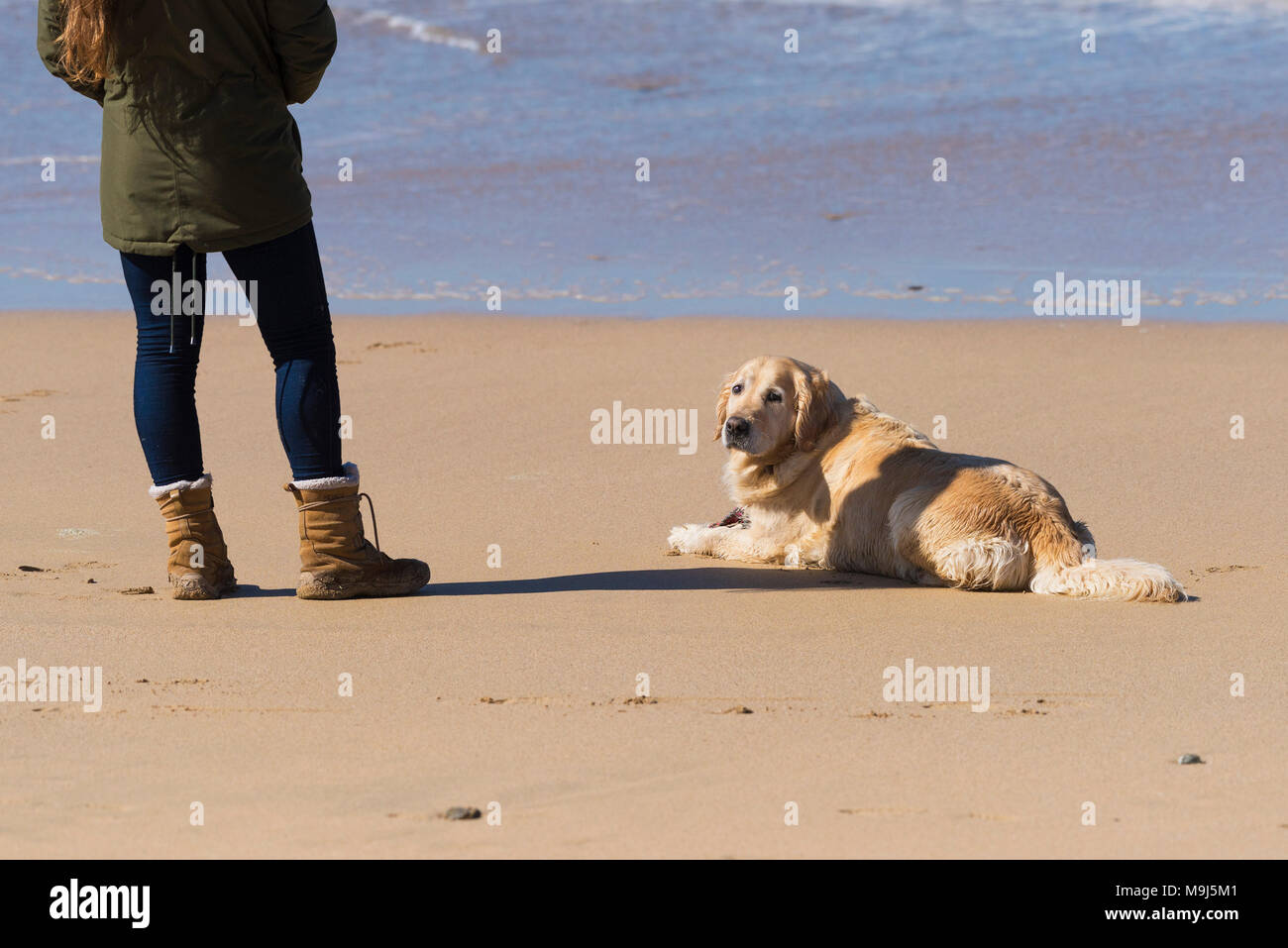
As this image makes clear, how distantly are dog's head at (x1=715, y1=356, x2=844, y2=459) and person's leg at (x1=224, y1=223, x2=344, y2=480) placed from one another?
163 cm

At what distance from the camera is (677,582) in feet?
17.9

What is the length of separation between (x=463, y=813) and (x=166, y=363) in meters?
2.24

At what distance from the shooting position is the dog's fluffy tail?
5.07m

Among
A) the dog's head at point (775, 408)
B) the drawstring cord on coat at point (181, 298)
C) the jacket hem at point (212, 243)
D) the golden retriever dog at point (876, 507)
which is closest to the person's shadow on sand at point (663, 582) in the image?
the golden retriever dog at point (876, 507)

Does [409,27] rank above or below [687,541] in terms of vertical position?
above

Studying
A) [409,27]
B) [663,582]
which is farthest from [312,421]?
[409,27]

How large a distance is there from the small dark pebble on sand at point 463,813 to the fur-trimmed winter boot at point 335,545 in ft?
6.35

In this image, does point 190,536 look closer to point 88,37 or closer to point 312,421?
point 312,421

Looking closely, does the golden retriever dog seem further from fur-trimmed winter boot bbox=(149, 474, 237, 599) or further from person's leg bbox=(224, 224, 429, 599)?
fur-trimmed winter boot bbox=(149, 474, 237, 599)

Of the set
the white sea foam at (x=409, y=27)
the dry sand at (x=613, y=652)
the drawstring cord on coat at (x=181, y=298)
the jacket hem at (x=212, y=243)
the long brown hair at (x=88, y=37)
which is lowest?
the dry sand at (x=613, y=652)

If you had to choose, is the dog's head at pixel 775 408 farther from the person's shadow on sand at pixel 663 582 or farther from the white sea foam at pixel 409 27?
the white sea foam at pixel 409 27

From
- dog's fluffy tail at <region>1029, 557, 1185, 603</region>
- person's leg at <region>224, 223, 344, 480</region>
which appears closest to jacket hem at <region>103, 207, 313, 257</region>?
person's leg at <region>224, 223, 344, 480</region>

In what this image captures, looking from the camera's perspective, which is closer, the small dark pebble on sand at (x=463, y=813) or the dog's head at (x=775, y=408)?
the small dark pebble on sand at (x=463, y=813)

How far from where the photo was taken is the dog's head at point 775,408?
5.86 m
